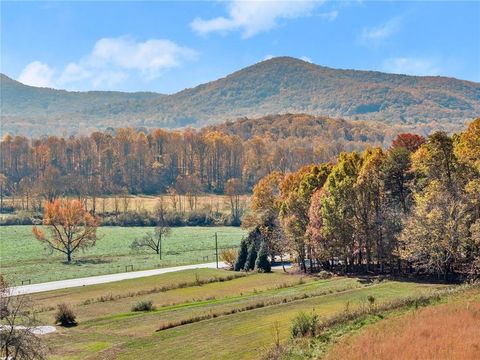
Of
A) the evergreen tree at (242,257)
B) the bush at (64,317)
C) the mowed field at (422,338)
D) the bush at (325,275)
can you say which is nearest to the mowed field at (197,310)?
the bush at (64,317)

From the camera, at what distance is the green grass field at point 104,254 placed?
7722 cm

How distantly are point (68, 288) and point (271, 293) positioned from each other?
2408 centimetres

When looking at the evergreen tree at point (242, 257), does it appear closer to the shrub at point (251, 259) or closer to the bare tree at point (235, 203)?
the shrub at point (251, 259)

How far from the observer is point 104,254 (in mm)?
96188

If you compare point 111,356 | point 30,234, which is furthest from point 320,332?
point 30,234

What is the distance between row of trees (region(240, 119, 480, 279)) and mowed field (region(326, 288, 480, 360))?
19007 millimetres

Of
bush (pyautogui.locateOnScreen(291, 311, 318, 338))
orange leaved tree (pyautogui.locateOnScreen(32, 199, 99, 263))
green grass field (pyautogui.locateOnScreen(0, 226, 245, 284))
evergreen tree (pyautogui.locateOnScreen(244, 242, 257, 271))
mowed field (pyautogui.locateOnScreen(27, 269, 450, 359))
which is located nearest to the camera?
bush (pyautogui.locateOnScreen(291, 311, 318, 338))

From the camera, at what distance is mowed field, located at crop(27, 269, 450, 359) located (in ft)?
107

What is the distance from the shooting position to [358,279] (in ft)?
185

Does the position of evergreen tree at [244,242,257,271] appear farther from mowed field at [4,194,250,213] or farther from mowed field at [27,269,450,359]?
mowed field at [4,194,250,213]

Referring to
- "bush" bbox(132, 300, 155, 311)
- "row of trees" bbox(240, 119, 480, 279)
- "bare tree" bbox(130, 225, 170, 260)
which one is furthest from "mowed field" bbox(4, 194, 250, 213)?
"bush" bbox(132, 300, 155, 311)

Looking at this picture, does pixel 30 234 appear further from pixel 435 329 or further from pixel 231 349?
pixel 435 329

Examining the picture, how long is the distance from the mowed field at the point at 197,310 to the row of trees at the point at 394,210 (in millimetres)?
4494

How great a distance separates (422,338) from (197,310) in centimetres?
2136
